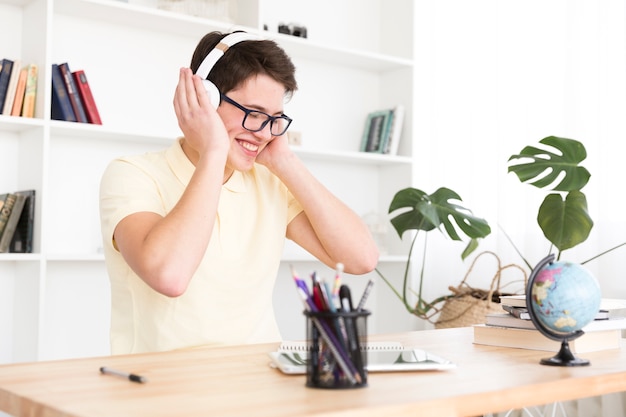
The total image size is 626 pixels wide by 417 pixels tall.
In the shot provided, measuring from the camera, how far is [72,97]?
2965mm

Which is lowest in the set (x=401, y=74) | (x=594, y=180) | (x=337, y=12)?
(x=594, y=180)

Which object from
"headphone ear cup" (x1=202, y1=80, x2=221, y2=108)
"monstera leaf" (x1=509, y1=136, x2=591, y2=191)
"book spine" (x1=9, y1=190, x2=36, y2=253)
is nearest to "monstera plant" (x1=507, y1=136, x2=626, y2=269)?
"monstera leaf" (x1=509, y1=136, x2=591, y2=191)

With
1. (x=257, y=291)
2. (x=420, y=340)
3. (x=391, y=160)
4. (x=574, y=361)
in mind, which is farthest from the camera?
(x=391, y=160)

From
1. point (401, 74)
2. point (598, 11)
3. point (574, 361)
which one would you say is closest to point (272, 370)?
point (574, 361)

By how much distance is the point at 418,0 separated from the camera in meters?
3.87

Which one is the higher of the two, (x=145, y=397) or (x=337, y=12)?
(x=337, y=12)

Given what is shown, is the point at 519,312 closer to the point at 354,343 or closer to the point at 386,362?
the point at 386,362

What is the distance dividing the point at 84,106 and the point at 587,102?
1901 mm

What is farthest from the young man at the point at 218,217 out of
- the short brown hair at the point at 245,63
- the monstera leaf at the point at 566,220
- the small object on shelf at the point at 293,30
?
the small object on shelf at the point at 293,30

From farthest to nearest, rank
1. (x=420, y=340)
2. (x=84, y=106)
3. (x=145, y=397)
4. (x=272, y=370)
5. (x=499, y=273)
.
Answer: (x=499, y=273) → (x=84, y=106) → (x=420, y=340) → (x=272, y=370) → (x=145, y=397)

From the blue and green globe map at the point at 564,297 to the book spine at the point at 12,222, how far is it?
2.05 meters

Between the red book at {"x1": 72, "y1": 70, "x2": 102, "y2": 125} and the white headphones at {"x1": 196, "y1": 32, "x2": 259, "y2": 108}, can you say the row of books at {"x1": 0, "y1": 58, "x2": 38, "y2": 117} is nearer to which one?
the red book at {"x1": 72, "y1": 70, "x2": 102, "y2": 125}

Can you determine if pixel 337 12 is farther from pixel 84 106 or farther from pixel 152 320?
pixel 152 320

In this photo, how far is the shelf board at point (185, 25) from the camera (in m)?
3.04
